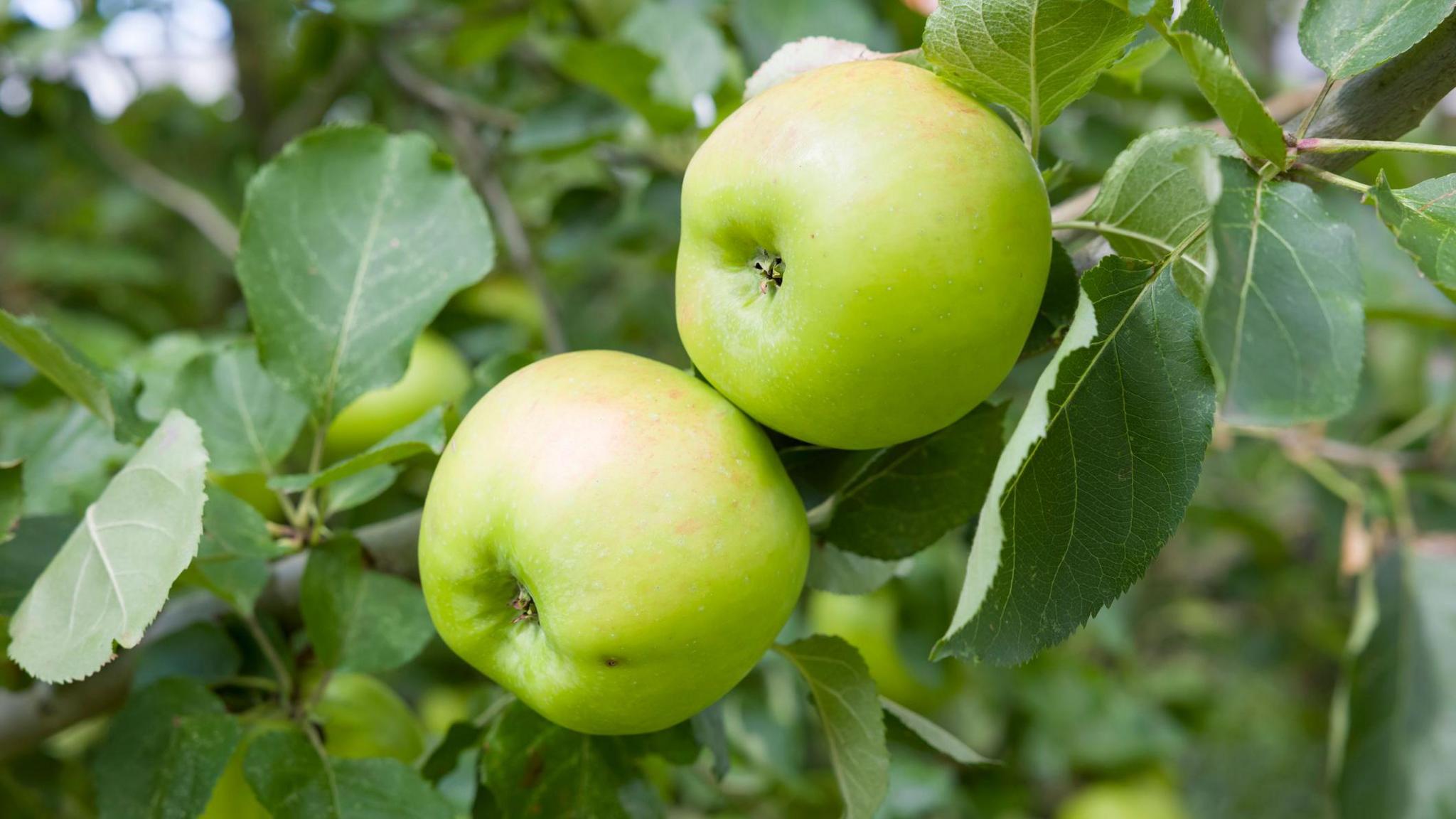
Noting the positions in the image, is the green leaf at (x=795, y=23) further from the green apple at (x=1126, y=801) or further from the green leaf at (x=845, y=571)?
the green apple at (x=1126, y=801)

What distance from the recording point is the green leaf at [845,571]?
1.87 feet

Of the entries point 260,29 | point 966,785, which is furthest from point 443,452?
point 260,29

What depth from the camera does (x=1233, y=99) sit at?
1.27 feet

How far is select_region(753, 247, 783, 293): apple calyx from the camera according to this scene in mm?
450

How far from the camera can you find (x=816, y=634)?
54 cm

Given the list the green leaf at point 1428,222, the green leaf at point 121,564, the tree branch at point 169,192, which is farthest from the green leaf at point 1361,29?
the tree branch at point 169,192

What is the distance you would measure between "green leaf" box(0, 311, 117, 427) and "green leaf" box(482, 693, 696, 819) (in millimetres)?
287

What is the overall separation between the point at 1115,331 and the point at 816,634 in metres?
0.21

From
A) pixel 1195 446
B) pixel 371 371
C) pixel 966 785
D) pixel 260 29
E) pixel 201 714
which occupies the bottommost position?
pixel 966 785

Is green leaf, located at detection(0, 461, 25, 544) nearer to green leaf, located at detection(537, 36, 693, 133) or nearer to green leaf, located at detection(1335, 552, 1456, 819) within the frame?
green leaf, located at detection(537, 36, 693, 133)

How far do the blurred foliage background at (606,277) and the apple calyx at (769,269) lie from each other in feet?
0.76

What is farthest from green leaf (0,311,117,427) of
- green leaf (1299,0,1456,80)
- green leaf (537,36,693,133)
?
green leaf (1299,0,1456,80)

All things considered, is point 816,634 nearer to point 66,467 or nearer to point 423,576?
point 423,576

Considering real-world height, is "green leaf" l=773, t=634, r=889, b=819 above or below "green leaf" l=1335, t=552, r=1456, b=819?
above
